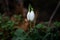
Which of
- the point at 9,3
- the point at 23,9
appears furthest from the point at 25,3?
the point at 9,3

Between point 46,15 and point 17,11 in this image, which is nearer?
point 46,15

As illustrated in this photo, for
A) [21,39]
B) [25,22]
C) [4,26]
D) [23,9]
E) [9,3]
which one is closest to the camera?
[21,39]

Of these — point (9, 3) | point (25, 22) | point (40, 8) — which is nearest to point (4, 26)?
point (25, 22)

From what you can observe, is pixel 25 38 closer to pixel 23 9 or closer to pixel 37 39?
pixel 37 39

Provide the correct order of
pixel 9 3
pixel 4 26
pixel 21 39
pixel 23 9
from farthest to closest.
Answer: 1. pixel 9 3
2. pixel 23 9
3. pixel 4 26
4. pixel 21 39

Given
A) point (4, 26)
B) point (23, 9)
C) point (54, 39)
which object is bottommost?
point (54, 39)

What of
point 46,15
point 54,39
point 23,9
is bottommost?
point 54,39

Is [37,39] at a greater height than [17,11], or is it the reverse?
[17,11]

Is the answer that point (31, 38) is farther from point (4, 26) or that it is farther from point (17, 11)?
point (17, 11)

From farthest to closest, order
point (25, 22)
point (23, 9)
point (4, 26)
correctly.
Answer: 1. point (23, 9)
2. point (25, 22)
3. point (4, 26)
